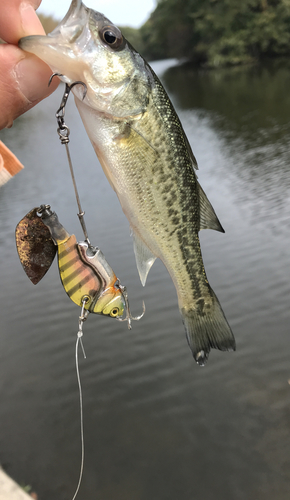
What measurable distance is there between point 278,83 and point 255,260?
2398 centimetres

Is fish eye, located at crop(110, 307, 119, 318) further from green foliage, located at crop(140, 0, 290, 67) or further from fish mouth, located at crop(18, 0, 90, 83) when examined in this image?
green foliage, located at crop(140, 0, 290, 67)

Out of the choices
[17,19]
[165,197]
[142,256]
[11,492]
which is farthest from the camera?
[11,492]

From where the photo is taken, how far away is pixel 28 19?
1.45m

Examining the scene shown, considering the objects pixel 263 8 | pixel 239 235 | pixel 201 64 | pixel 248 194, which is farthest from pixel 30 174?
pixel 201 64

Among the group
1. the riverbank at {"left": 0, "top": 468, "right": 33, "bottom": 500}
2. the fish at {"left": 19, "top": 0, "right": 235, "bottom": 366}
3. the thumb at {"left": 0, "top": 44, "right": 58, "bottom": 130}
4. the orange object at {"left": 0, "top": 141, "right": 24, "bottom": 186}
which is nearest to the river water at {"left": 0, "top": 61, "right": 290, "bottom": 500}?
the riverbank at {"left": 0, "top": 468, "right": 33, "bottom": 500}

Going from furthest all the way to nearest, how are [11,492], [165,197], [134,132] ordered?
[11,492] → [165,197] → [134,132]

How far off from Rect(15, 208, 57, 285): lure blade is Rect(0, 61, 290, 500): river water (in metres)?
3.47

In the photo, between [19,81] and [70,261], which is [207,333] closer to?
[70,261]

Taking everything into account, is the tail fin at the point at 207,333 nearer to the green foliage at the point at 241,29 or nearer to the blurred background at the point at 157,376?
the blurred background at the point at 157,376

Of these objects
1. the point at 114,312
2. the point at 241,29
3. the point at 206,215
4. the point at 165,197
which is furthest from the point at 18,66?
the point at 241,29

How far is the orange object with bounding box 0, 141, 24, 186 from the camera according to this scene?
1.61 meters

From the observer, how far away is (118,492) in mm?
4539

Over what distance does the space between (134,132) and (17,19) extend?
0.60 meters

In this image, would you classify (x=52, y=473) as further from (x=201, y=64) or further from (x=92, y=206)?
(x=201, y=64)
